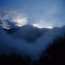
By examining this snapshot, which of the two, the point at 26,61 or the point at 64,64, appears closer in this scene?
the point at 64,64

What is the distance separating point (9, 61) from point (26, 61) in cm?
2709

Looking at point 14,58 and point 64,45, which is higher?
Answer: point 64,45

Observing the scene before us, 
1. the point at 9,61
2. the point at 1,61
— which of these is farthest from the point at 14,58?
the point at 1,61

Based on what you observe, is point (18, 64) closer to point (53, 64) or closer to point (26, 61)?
point (26, 61)

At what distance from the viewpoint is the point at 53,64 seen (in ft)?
347

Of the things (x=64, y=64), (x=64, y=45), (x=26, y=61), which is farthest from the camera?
(x=26, y=61)

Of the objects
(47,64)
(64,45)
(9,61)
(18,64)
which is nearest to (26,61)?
(18,64)

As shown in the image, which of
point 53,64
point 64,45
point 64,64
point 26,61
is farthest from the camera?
point 26,61

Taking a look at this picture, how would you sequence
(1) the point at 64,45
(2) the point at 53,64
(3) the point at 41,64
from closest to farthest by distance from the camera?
(2) the point at 53,64 → (3) the point at 41,64 → (1) the point at 64,45

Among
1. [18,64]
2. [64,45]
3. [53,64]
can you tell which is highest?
[64,45]

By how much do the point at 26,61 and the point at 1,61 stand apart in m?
39.2

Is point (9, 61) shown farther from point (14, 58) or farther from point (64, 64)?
point (64, 64)

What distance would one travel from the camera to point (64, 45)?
5669 inches

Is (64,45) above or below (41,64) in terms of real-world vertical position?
above
